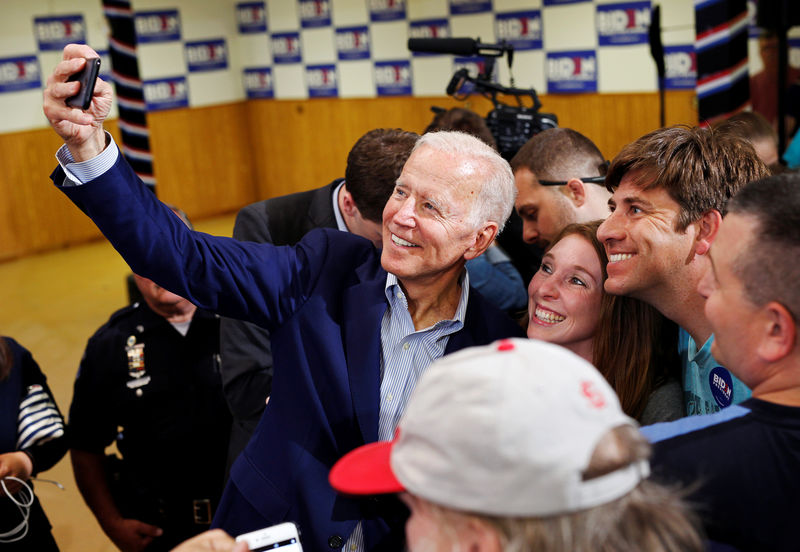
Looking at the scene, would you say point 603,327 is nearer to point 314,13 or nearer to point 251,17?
point 314,13

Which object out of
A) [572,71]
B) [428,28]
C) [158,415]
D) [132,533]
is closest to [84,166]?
[158,415]

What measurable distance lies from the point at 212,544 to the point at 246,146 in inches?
370

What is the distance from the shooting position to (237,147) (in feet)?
33.1

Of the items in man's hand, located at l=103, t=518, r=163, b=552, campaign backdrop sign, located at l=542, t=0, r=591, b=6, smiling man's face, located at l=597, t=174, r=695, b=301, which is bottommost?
man's hand, located at l=103, t=518, r=163, b=552

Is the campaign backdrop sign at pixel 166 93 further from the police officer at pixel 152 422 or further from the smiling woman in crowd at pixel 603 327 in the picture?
the smiling woman in crowd at pixel 603 327

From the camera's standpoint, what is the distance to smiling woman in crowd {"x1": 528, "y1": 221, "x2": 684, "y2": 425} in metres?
1.64

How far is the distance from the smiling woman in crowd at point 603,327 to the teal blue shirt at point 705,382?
3 cm

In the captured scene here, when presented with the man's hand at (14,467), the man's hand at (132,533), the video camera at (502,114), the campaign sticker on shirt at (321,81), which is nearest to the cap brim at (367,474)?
the man's hand at (14,467)

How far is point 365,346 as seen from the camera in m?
1.59

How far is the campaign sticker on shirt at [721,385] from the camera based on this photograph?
1.49 metres

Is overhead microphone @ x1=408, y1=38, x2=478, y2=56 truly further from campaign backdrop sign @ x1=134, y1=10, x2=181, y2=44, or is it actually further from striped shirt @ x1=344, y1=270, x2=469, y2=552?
campaign backdrop sign @ x1=134, y1=10, x2=181, y2=44

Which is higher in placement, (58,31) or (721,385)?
(58,31)

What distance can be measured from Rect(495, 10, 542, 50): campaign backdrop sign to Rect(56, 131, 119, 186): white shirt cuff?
6400 mm

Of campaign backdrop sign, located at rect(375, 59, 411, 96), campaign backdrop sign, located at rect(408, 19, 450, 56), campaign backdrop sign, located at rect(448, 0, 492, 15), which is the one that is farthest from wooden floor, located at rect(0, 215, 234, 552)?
campaign backdrop sign, located at rect(448, 0, 492, 15)
